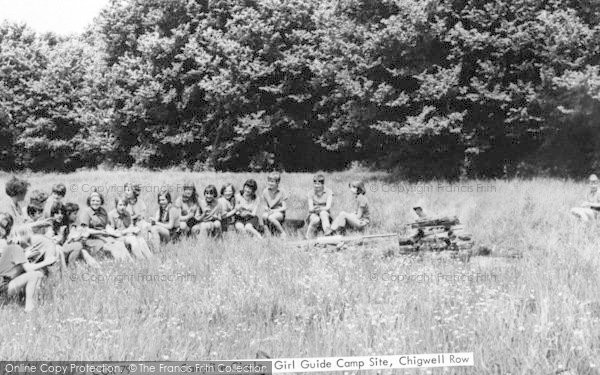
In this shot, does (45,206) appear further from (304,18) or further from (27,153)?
(27,153)

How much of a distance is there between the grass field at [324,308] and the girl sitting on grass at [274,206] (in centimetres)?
192

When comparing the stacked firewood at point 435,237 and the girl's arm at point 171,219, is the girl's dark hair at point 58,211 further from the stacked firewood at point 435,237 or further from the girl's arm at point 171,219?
the stacked firewood at point 435,237

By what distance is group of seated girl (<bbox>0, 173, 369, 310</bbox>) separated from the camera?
20.1 feet

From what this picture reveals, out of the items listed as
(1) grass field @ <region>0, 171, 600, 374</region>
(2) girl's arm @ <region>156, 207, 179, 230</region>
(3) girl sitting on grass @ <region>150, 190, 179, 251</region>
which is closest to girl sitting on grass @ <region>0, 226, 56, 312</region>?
(1) grass field @ <region>0, 171, 600, 374</region>

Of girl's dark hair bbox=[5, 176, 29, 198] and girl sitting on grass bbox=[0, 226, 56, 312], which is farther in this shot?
girl's dark hair bbox=[5, 176, 29, 198]

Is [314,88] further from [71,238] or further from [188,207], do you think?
[71,238]

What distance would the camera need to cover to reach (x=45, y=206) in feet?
27.2

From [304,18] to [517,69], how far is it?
11.5 meters

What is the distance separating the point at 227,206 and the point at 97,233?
255 cm

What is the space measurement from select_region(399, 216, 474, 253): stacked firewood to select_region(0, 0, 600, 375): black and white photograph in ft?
0.13

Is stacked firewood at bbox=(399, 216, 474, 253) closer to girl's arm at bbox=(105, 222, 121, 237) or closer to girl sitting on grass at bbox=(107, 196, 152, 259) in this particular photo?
girl sitting on grass at bbox=(107, 196, 152, 259)

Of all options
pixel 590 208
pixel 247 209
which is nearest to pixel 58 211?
pixel 247 209

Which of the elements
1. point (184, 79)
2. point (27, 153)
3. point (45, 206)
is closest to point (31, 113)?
point (27, 153)
